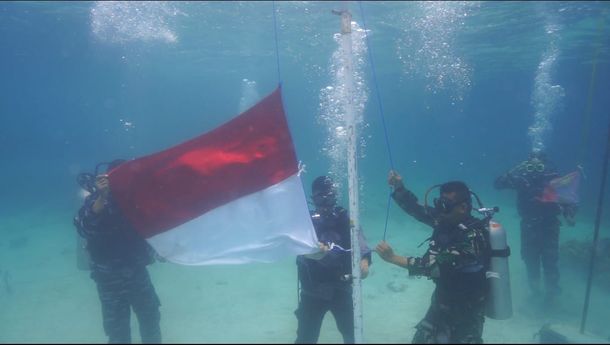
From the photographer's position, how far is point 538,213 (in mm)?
10641

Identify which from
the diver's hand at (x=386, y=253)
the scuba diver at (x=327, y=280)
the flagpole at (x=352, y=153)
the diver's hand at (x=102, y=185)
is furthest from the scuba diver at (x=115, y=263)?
the diver's hand at (x=386, y=253)

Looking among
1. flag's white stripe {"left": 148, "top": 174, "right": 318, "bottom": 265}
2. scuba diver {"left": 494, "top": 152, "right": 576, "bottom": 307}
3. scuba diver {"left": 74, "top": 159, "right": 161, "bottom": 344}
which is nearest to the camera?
flag's white stripe {"left": 148, "top": 174, "right": 318, "bottom": 265}

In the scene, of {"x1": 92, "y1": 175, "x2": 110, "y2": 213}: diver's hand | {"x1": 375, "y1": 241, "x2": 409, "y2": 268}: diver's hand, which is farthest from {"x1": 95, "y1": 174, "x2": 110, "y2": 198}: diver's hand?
{"x1": 375, "y1": 241, "x2": 409, "y2": 268}: diver's hand

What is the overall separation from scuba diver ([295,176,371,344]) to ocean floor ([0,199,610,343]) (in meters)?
2.57

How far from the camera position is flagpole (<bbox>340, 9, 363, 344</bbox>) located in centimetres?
425

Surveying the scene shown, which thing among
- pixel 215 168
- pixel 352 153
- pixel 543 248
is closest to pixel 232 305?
pixel 215 168

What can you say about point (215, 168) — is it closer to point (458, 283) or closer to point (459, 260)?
point (459, 260)

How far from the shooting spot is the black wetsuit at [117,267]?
5.95 metres

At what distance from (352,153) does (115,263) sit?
4.01 m

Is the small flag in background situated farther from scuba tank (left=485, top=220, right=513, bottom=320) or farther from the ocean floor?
scuba tank (left=485, top=220, right=513, bottom=320)

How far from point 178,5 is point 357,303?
807 inches

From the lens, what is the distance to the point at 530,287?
11641 millimetres

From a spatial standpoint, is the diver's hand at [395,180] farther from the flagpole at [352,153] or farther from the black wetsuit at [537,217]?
the black wetsuit at [537,217]

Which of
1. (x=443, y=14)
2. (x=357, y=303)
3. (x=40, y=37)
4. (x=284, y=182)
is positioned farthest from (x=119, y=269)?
(x=40, y=37)
